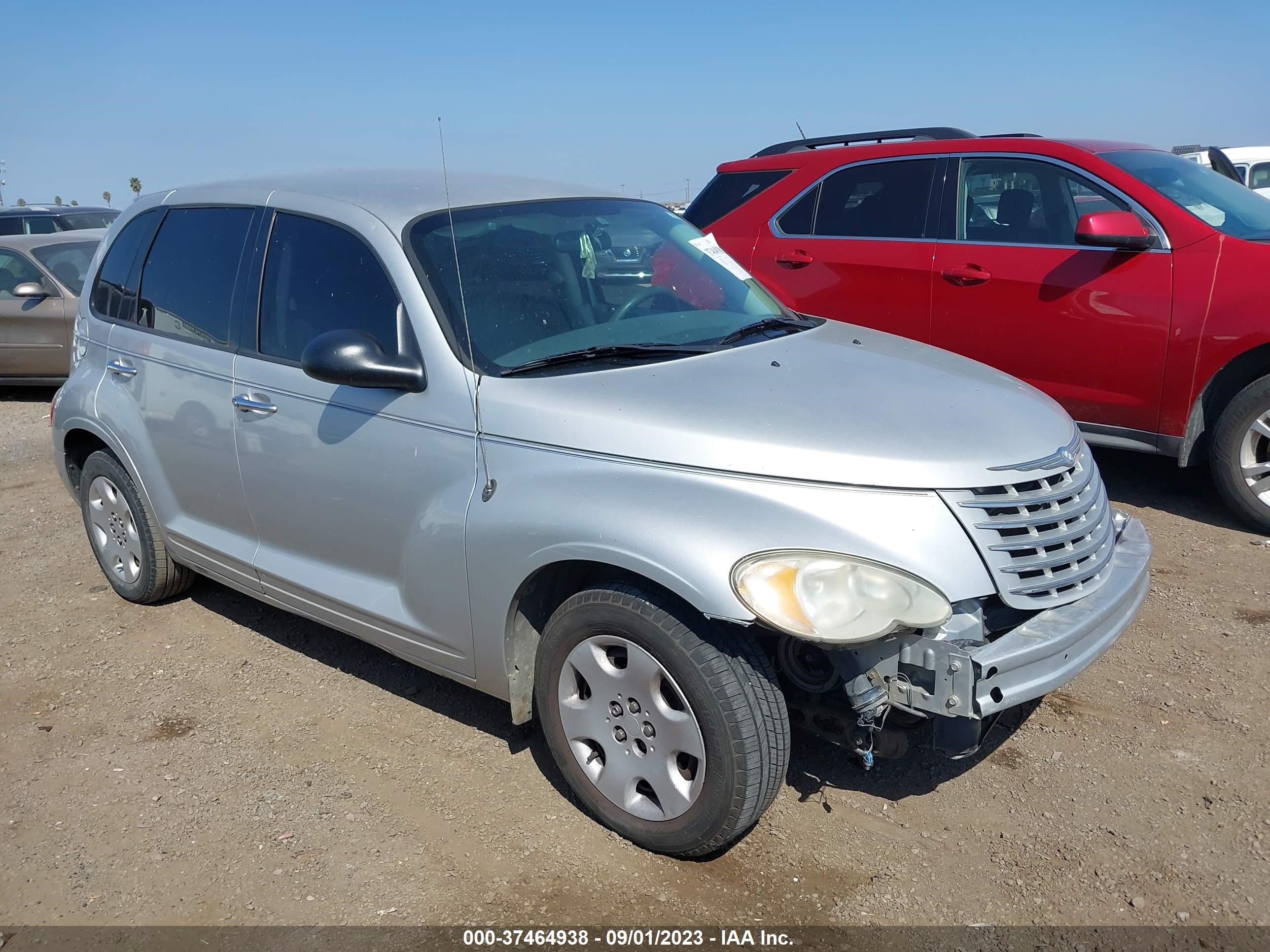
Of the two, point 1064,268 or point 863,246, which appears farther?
point 863,246

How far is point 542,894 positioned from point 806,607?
110cm

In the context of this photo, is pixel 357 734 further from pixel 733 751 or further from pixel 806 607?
pixel 806 607

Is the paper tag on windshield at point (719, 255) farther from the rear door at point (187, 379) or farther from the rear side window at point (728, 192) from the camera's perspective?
the rear side window at point (728, 192)

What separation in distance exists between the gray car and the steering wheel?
0.02 m

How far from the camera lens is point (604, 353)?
3221mm

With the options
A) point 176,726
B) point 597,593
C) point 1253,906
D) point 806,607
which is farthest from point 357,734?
point 1253,906

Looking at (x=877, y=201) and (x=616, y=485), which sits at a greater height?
(x=877, y=201)

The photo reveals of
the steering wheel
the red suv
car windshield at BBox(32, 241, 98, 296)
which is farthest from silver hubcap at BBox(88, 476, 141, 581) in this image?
car windshield at BBox(32, 241, 98, 296)

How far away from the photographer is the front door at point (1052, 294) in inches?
204

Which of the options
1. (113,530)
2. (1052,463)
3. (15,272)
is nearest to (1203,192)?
(1052,463)

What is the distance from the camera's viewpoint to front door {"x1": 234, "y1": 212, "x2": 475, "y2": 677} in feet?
10.4

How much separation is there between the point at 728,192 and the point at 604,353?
4078 mm

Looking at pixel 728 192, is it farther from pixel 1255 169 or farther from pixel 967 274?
pixel 1255 169

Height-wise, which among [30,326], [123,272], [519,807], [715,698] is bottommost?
[519,807]
